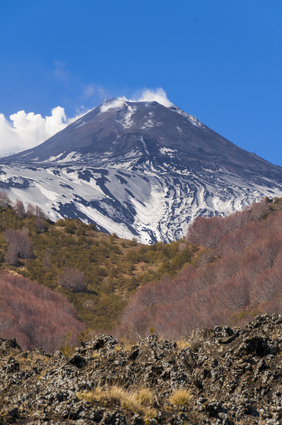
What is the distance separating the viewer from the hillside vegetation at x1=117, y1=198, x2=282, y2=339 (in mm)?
42031

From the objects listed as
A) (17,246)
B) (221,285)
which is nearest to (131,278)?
(17,246)

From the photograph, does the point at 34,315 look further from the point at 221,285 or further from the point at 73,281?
the point at 221,285

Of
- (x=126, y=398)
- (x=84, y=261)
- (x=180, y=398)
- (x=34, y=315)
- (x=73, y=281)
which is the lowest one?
(x=34, y=315)

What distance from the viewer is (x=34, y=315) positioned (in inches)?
1781

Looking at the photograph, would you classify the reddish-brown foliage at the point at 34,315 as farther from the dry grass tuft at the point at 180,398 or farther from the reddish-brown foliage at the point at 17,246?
the dry grass tuft at the point at 180,398

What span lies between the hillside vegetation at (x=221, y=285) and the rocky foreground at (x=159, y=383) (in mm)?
23869

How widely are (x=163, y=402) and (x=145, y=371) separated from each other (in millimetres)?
1182

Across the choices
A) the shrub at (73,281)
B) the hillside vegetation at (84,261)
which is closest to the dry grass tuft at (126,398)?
the hillside vegetation at (84,261)

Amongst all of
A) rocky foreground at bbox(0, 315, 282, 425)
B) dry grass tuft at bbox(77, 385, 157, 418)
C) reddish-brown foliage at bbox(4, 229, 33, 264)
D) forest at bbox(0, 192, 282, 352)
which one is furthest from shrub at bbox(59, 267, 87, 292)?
dry grass tuft at bbox(77, 385, 157, 418)

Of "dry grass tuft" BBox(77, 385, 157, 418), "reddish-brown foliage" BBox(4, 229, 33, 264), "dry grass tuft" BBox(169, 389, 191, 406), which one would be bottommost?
"reddish-brown foliage" BBox(4, 229, 33, 264)

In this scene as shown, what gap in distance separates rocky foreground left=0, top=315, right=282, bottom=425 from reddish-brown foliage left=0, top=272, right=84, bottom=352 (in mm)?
24921

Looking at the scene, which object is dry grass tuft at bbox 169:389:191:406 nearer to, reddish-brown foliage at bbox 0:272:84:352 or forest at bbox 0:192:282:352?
forest at bbox 0:192:282:352

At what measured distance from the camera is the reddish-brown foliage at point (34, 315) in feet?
127

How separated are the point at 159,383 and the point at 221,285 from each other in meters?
42.7
